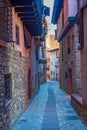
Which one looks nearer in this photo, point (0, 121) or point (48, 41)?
point (0, 121)

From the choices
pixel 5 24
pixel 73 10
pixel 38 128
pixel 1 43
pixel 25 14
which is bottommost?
pixel 38 128

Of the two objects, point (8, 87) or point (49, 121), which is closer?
point (8, 87)

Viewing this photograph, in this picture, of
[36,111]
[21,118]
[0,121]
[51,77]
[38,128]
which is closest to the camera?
[0,121]

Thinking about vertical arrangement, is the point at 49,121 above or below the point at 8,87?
below

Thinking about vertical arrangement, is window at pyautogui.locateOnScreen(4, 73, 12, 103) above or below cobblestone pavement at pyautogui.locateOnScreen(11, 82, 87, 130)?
above

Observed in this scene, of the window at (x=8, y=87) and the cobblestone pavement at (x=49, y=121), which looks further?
the cobblestone pavement at (x=49, y=121)

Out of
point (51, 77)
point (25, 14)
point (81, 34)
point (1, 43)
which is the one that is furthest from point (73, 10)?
point (51, 77)

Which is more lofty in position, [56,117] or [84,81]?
[84,81]

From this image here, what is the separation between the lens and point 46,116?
1370 centimetres

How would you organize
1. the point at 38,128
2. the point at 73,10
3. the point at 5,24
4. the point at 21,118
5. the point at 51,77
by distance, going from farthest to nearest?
1. the point at 51,77
2. the point at 73,10
3. the point at 21,118
4. the point at 38,128
5. the point at 5,24

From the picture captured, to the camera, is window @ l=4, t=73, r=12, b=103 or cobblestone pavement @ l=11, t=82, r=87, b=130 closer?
window @ l=4, t=73, r=12, b=103

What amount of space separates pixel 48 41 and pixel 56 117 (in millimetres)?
56966

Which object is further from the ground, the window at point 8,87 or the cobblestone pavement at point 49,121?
the window at point 8,87

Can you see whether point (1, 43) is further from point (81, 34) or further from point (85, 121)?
point (85, 121)
